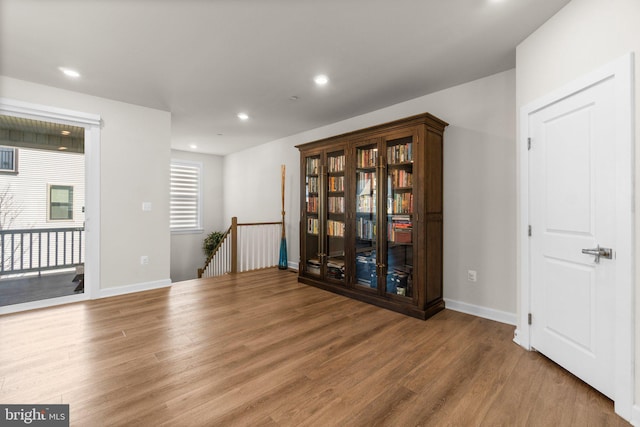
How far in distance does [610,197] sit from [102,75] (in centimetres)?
450

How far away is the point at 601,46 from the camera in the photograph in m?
1.70

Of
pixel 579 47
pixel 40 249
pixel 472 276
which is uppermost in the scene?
pixel 579 47

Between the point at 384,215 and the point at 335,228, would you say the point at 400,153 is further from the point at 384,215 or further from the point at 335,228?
the point at 335,228

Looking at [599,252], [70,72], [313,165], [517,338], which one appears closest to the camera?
[599,252]

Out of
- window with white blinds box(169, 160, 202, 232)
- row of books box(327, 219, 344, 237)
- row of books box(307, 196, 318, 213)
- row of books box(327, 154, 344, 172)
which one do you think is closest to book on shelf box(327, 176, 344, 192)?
row of books box(327, 154, 344, 172)

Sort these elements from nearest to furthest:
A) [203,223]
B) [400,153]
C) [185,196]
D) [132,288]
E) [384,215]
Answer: [400,153] < [384,215] < [132,288] < [185,196] < [203,223]

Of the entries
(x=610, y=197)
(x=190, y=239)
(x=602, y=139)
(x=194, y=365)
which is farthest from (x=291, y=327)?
(x=190, y=239)

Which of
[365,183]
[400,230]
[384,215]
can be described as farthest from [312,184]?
[400,230]

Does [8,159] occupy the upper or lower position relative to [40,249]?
upper

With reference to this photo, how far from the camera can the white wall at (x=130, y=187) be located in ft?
11.8

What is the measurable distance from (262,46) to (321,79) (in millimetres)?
803

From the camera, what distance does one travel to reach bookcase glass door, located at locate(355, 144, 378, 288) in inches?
133

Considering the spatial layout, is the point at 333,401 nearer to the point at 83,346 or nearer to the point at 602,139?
the point at 83,346

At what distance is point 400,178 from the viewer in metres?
3.17
